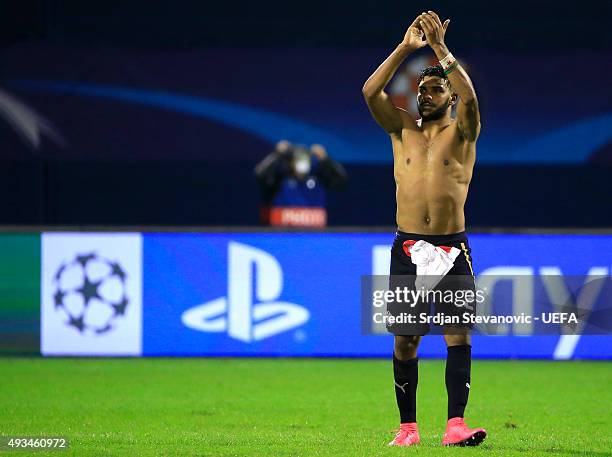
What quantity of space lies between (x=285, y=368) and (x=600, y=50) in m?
7.84

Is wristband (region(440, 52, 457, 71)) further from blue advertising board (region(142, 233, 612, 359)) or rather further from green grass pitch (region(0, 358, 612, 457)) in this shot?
blue advertising board (region(142, 233, 612, 359))

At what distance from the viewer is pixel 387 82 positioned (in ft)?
20.4

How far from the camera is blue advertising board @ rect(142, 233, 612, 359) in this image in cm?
1057

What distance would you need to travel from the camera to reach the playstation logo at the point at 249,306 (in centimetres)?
1058

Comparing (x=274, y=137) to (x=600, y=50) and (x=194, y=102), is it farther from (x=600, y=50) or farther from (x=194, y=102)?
(x=600, y=50)

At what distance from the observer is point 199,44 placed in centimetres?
1644

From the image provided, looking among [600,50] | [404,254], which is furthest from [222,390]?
[600,50]

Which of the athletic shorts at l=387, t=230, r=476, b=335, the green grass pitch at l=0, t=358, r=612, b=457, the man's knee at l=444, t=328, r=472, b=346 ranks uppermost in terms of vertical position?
the athletic shorts at l=387, t=230, r=476, b=335

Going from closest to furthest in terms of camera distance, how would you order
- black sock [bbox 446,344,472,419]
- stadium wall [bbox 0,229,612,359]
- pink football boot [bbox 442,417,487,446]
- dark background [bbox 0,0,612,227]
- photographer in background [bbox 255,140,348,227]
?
pink football boot [bbox 442,417,487,446] → black sock [bbox 446,344,472,419] → stadium wall [bbox 0,229,612,359] → photographer in background [bbox 255,140,348,227] → dark background [bbox 0,0,612,227]

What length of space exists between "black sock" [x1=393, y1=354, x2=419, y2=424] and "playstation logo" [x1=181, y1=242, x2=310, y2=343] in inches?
169

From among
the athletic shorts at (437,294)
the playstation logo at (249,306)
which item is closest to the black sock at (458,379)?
the athletic shorts at (437,294)

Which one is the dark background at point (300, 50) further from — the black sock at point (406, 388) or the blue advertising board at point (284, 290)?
the black sock at point (406, 388)

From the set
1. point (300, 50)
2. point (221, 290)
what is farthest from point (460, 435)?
point (300, 50)

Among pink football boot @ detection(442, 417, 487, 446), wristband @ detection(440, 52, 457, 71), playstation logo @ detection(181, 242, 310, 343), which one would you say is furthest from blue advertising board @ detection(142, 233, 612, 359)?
wristband @ detection(440, 52, 457, 71)
